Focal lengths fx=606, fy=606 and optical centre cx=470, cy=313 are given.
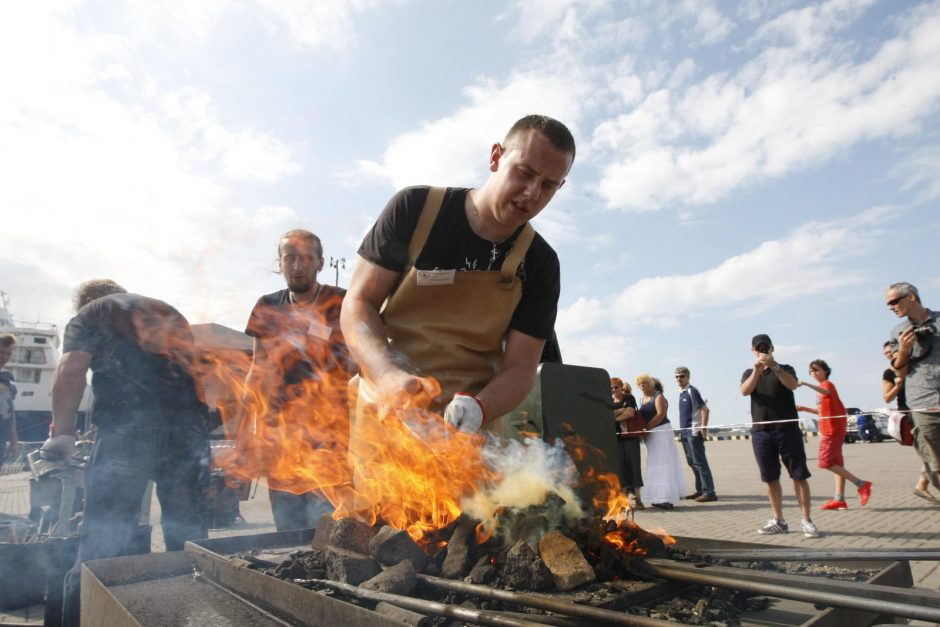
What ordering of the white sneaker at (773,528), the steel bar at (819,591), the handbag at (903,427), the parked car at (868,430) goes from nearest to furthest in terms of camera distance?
the steel bar at (819,591), the white sneaker at (773,528), the handbag at (903,427), the parked car at (868,430)

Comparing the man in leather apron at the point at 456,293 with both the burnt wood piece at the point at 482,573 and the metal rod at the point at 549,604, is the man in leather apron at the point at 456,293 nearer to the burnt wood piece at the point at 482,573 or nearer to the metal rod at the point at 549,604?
the burnt wood piece at the point at 482,573

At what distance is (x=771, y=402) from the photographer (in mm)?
7230

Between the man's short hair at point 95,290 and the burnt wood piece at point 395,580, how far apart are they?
3506 millimetres

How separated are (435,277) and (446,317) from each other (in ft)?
0.70

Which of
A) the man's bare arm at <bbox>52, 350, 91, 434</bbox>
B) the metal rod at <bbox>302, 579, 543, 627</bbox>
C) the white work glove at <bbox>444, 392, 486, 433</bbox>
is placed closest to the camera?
the metal rod at <bbox>302, 579, 543, 627</bbox>

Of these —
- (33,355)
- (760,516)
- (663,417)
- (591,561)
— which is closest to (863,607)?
(591,561)

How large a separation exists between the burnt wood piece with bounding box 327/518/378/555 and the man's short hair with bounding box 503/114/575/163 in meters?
1.74

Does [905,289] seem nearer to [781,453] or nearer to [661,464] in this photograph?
[781,453]

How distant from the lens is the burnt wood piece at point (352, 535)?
2.30 metres

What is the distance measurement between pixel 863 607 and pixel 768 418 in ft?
20.6

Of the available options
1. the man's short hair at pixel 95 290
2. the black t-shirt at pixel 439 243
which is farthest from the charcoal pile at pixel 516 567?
the man's short hair at pixel 95 290

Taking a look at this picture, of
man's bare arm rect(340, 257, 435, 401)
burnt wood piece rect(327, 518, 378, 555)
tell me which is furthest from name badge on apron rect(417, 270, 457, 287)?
burnt wood piece rect(327, 518, 378, 555)

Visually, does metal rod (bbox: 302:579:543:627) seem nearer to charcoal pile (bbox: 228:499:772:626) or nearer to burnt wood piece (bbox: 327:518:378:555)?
charcoal pile (bbox: 228:499:772:626)

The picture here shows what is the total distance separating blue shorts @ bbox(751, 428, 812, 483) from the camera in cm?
682
